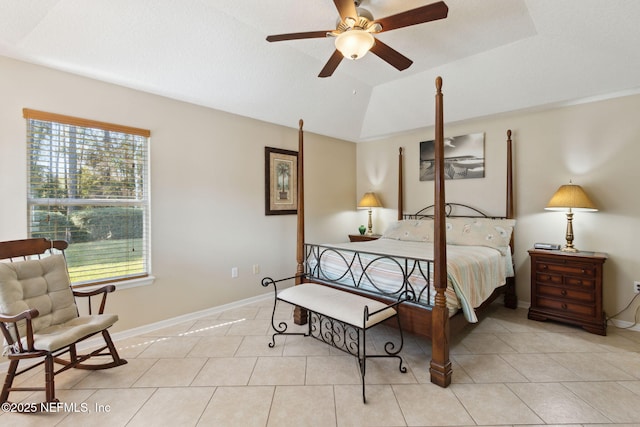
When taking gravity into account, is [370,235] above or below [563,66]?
below

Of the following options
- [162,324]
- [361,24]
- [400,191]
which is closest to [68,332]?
[162,324]

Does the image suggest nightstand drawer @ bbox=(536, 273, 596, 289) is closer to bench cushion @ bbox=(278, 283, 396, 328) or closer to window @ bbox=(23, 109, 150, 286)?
bench cushion @ bbox=(278, 283, 396, 328)

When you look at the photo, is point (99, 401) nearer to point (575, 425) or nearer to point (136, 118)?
point (136, 118)

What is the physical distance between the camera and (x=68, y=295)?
2.30 meters

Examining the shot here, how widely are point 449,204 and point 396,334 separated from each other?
2.23 meters

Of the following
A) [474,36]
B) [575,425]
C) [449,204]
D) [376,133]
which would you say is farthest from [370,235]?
[575,425]

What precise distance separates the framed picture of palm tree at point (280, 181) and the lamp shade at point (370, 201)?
125cm

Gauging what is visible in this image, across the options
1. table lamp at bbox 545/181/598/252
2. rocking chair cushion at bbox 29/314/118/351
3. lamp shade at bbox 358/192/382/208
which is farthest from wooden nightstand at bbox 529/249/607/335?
rocking chair cushion at bbox 29/314/118/351

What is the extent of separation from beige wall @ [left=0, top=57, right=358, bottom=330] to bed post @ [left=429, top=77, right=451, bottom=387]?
2.49 metres

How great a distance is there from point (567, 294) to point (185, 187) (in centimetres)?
430

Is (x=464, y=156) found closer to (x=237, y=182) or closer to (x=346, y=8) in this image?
(x=346, y=8)

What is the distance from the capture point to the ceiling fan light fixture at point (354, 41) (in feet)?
6.39

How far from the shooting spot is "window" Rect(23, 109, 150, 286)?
249 cm

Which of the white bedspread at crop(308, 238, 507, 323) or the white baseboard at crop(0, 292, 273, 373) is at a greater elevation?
the white bedspread at crop(308, 238, 507, 323)
